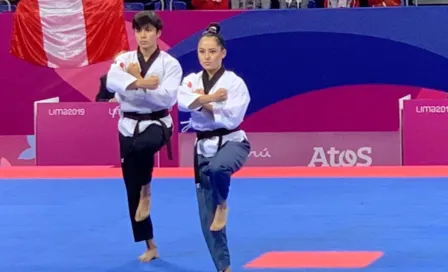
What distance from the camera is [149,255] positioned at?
788cm

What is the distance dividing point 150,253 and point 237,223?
161cm

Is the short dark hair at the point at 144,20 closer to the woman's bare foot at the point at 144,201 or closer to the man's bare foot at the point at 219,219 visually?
the woman's bare foot at the point at 144,201

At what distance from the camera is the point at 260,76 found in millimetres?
13844

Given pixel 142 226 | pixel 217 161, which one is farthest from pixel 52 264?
pixel 217 161

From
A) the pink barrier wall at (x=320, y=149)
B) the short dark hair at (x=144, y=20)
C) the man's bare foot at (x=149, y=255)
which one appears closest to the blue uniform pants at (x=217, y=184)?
the man's bare foot at (x=149, y=255)

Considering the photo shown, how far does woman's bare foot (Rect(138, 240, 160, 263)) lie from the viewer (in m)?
7.86

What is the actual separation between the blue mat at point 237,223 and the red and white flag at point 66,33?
2.81 m

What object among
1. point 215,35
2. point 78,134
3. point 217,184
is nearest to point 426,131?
point 78,134

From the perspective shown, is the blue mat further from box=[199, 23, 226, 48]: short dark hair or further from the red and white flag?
the red and white flag

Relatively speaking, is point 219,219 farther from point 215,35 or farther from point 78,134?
point 78,134

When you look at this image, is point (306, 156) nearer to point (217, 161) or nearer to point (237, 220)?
point (237, 220)

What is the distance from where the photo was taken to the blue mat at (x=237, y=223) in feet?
25.8

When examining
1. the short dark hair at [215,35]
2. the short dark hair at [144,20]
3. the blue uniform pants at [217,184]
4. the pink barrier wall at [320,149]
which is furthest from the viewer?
the pink barrier wall at [320,149]

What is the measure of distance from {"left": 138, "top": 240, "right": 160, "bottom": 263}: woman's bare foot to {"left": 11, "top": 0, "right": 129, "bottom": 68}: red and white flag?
6563mm
